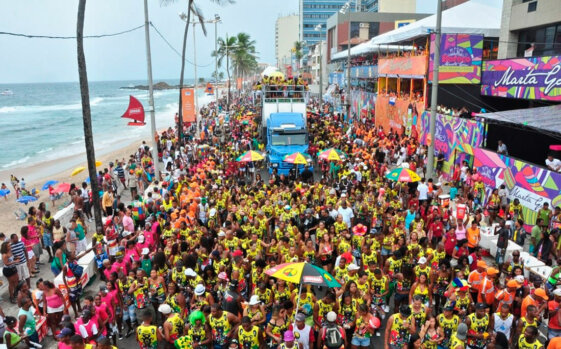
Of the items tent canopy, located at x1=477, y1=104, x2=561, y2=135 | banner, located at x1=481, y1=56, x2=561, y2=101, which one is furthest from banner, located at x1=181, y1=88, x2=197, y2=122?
tent canopy, located at x1=477, y1=104, x2=561, y2=135

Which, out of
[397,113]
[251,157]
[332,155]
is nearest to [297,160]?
[332,155]

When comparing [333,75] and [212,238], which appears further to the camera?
[333,75]

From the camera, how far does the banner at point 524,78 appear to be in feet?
53.6

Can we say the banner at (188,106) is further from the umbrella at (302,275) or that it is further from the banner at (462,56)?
the umbrella at (302,275)

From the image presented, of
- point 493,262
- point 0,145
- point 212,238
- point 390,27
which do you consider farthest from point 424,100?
point 390,27

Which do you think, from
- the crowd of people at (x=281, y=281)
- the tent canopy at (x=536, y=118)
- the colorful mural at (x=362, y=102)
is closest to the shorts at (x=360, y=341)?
the crowd of people at (x=281, y=281)

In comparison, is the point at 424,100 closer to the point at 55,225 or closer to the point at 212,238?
the point at 212,238

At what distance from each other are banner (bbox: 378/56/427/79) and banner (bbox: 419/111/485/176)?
3.87 meters

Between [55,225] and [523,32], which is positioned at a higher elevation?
[523,32]

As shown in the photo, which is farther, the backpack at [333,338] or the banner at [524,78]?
the banner at [524,78]

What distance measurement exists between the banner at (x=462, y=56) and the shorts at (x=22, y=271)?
20457 millimetres

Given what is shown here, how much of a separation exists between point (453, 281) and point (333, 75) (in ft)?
170

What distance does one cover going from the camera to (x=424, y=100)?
2398 cm

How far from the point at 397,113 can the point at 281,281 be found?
22621 millimetres
